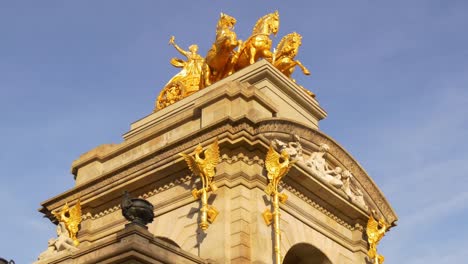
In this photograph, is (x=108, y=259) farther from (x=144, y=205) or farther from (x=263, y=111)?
(x=263, y=111)

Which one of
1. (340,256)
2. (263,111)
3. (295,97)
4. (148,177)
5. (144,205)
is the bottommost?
(144,205)

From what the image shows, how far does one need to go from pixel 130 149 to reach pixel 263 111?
17.8 feet

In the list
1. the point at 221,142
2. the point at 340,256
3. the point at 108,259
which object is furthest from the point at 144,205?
the point at 340,256

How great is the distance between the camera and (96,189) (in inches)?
981

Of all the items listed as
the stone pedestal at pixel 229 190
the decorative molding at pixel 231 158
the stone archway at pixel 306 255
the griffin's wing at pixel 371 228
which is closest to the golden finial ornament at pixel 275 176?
the stone pedestal at pixel 229 190

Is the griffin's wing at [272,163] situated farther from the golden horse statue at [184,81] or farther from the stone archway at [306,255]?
the golden horse statue at [184,81]

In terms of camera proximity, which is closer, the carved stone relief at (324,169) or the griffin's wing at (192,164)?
the griffin's wing at (192,164)

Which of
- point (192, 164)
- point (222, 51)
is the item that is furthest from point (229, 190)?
point (222, 51)

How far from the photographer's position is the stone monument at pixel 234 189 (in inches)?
819

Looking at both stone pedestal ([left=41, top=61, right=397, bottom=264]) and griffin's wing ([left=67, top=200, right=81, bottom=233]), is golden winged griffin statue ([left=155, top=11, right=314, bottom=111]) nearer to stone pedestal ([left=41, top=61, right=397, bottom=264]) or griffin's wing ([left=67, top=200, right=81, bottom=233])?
stone pedestal ([left=41, top=61, right=397, bottom=264])

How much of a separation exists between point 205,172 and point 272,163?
210 cm

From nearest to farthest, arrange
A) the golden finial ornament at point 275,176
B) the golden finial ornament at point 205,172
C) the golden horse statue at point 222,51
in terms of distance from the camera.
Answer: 1. the golden finial ornament at point 205,172
2. the golden finial ornament at point 275,176
3. the golden horse statue at point 222,51

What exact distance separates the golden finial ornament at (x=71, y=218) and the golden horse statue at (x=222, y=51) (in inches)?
317

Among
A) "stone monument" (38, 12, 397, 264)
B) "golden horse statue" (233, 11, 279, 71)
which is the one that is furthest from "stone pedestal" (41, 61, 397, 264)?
"golden horse statue" (233, 11, 279, 71)
